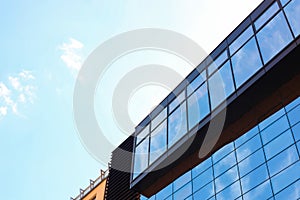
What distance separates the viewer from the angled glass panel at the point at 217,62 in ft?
80.2

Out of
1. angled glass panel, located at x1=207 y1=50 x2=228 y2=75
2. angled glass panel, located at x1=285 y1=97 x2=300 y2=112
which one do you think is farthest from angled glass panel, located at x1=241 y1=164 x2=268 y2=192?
angled glass panel, located at x1=207 y1=50 x2=228 y2=75

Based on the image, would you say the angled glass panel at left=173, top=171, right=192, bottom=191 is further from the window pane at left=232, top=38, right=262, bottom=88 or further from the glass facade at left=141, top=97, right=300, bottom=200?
the window pane at left=232, top=38, right=262, bottom=88

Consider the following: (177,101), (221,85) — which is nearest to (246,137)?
(221,85)

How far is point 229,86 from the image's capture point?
74.6 ft

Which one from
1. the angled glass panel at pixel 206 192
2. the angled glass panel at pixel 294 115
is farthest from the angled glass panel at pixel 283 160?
the angled glass panel at pixel 206 192

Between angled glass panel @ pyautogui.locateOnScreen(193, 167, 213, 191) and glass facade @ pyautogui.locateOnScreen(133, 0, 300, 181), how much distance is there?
0.56m

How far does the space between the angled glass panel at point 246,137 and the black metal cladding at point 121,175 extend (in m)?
8.47

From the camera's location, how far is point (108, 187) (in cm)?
3102

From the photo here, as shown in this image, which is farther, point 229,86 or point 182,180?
point 182,180

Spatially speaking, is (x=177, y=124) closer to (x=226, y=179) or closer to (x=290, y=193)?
(x=226, y=179)

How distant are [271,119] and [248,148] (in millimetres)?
1924

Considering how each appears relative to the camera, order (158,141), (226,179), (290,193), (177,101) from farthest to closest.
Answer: (177,101), (158,141), (226,179), (290,193)

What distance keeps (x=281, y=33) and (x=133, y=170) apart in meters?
13.4

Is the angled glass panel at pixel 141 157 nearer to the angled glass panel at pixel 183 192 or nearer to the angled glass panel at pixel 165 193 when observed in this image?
the angled glass panel at pixel 165 193
